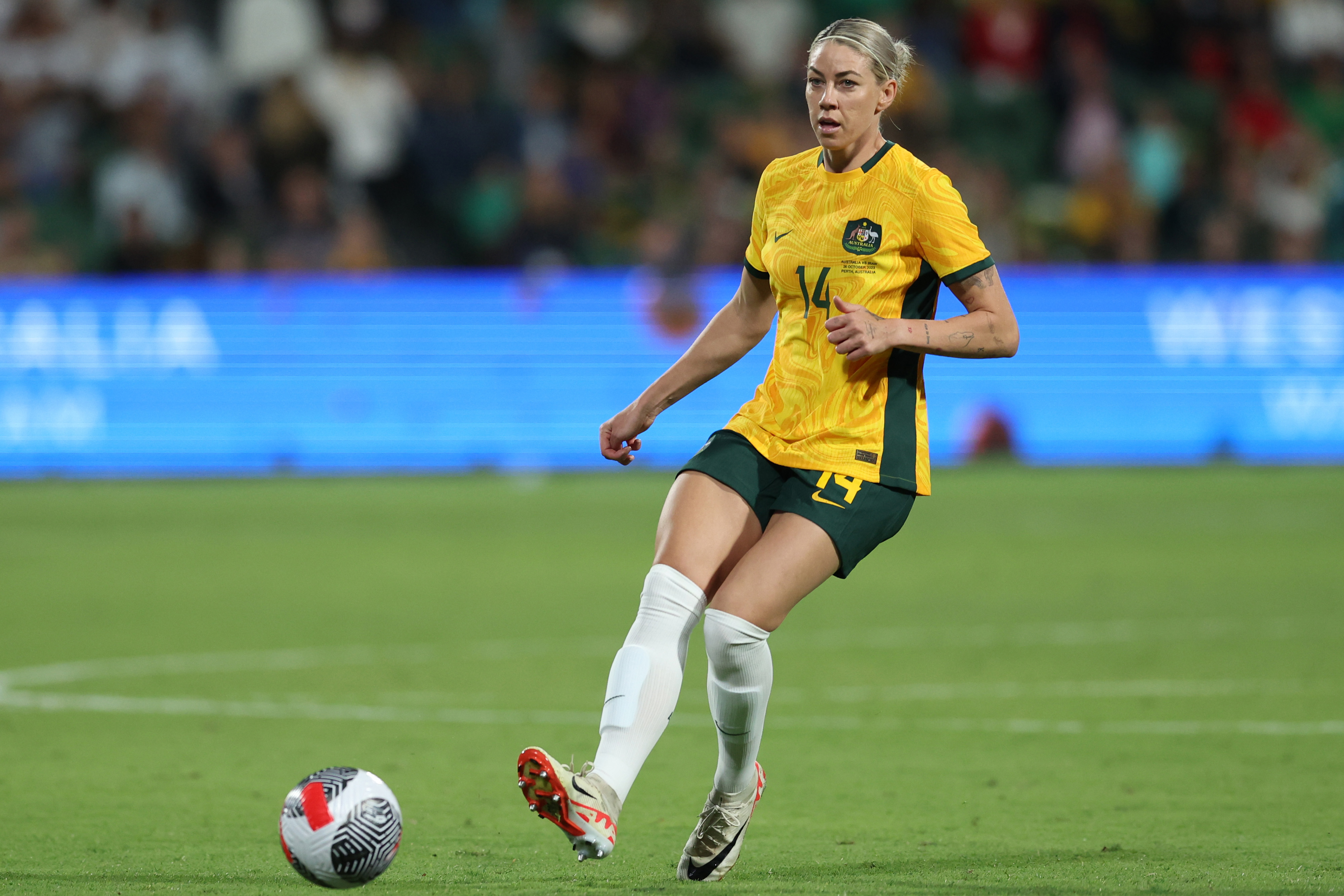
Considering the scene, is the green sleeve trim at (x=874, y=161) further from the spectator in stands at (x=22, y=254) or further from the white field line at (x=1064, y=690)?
the spectator in stands at (x=22, y=254)

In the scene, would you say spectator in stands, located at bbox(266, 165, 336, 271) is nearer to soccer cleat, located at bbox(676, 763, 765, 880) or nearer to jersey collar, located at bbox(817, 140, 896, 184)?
jersey collar, located at bbox(817, 140, 896, 184)

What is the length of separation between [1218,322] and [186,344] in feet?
28.6

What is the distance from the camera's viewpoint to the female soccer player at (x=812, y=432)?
478 centimetres

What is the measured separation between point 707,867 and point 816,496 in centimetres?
100

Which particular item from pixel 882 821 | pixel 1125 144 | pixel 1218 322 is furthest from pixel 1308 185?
pixel 882 821

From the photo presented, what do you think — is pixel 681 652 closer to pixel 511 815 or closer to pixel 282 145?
pixel 511 815

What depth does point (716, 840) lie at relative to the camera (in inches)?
196

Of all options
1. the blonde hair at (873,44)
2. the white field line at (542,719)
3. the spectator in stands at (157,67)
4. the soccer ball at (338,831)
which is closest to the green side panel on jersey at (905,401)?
the blonde hair at (873,44)

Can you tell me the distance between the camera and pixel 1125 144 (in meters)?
19.5

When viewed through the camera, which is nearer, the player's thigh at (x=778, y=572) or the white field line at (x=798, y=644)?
the player's thigh at (x=778, y=572)

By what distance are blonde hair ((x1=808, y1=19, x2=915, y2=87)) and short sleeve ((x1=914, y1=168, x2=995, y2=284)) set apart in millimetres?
309

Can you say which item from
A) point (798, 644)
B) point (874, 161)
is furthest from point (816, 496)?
point (798, 644)

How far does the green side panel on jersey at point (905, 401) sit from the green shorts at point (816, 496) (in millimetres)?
44

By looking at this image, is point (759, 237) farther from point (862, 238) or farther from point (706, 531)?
Result: point (706, 531)
